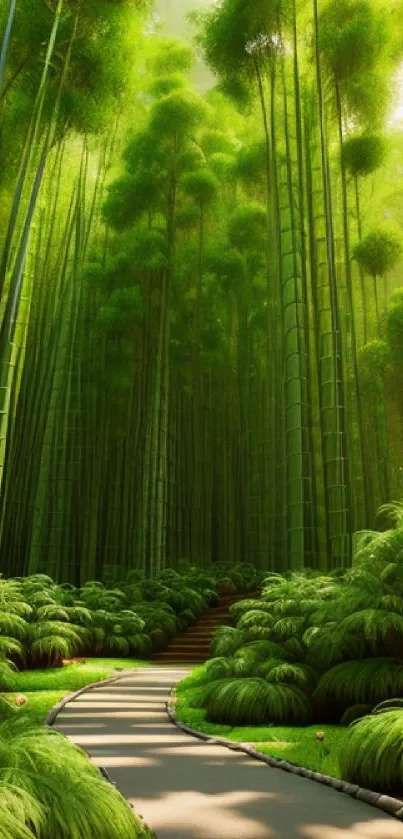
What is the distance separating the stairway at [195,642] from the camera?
7.82 m

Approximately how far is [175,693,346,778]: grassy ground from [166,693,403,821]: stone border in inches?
2.6

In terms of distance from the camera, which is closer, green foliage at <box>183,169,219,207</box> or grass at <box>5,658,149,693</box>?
grass at <box>5,658,149,693</box>

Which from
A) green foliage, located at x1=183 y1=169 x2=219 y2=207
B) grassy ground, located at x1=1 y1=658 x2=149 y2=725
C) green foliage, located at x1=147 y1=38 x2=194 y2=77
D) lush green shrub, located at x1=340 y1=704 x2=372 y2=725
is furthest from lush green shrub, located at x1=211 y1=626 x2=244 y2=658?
green foliage, located at x1=147 y1=38 x2=194 y2=77

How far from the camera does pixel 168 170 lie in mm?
10969

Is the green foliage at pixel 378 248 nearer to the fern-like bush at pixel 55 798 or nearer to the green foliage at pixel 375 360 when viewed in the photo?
the green foliage at pixel 375 360

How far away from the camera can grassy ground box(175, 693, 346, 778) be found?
2.87 metres

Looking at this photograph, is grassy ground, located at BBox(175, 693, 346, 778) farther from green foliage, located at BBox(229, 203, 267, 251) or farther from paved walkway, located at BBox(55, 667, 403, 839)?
green foliage, located at BBox(229, 203, 267, 251)

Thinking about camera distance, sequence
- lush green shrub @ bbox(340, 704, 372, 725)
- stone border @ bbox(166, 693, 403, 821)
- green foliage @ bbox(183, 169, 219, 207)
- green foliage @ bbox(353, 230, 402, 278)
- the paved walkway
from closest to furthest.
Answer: the paved walkway
stone border @ bbox(166, 693, 403, 821)
lush green shrub @ bbox(340, 704, 372, 725)
green foliage @ bbox(353, 230, 402, 278)
green foliage @ bbox(183, 169, 219, 207)

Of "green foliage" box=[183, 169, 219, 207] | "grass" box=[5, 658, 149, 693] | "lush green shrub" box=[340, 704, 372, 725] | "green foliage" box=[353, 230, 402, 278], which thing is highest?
"green foliage" box=[183, 169, 219, 207]

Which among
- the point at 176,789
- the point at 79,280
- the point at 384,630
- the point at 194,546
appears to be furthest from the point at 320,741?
the point at 194,546

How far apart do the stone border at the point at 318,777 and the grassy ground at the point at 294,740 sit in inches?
2.6

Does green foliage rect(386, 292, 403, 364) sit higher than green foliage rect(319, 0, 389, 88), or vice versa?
green foliage rect(319, 0, 389, 88)

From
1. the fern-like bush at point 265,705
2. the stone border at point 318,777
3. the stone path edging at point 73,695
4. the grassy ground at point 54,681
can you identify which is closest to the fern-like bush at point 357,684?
the fern-like bush at point 265,705

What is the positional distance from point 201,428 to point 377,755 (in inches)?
402
